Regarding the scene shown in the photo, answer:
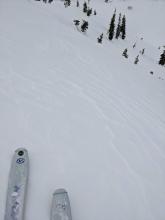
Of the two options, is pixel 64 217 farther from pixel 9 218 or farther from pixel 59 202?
pixel 9 218

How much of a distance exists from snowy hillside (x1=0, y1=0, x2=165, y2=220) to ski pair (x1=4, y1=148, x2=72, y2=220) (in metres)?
0.20

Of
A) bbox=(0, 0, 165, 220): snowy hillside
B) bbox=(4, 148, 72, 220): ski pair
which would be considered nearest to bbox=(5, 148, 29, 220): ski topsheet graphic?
bbox=(4, 148, 72, 220): ski pair

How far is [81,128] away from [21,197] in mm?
3080

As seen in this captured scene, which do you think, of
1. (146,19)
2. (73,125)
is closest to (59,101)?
(73,125)

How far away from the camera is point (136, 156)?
23.8ft

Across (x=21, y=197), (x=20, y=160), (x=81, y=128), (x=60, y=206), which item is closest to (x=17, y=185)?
(x=21, y=197)

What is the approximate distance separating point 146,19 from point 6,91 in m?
49.3

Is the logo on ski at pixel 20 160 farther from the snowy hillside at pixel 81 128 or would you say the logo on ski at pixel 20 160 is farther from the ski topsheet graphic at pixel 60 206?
the ski topsheet graphic at pixel 60 206

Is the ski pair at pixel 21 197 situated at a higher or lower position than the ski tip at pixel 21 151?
lower

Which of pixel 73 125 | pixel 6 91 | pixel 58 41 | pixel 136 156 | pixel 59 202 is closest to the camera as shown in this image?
pixel 59 202

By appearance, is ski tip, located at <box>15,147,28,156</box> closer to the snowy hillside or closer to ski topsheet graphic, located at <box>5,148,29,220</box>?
ski topsheet graphic, located at <box>5,148,29,220</box>

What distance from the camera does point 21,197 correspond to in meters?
5.35

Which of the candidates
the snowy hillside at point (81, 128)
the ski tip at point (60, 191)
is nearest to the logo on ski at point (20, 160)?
the snowy hillside at point (81, 128)

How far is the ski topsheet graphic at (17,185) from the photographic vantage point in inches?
201
